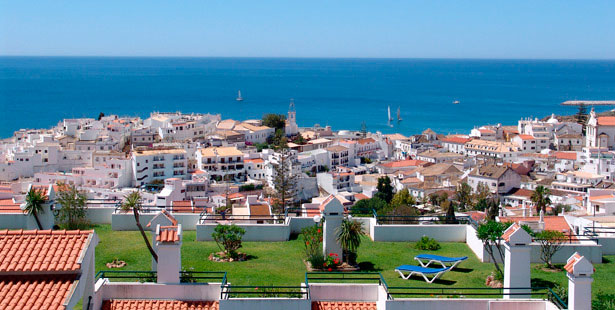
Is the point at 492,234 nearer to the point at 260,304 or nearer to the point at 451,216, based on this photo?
the point at 451,216

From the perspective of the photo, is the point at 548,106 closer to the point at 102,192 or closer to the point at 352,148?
the point at 352,148

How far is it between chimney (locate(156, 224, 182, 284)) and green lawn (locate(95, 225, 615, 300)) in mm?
1745

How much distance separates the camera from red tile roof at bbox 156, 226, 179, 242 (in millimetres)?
9227

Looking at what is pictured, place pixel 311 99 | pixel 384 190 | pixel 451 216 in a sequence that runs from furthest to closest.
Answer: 1. pixel 311 99
2. pixel 384 190
3. pixel 451 216

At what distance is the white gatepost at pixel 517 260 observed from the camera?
9.72 m

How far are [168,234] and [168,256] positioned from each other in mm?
288

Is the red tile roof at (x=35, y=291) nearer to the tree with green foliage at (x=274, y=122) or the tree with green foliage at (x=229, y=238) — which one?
the tree with green foliage at (x=229, y=238)

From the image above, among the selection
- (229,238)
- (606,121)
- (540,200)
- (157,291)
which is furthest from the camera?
(606,121)

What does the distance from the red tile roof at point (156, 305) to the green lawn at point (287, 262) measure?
1.71 meters

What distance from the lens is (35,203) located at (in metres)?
12.6

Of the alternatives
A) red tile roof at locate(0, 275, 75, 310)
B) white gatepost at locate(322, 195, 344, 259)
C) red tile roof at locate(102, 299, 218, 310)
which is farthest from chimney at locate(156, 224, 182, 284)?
white gatepost at locate(322, 195, 344, 259)

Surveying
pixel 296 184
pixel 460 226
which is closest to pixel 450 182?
pixel 296 184

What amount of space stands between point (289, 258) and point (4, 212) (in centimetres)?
597

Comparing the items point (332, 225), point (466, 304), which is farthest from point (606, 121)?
point (466, 304)
